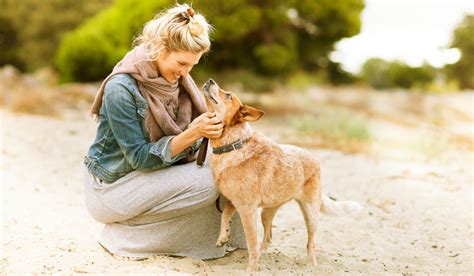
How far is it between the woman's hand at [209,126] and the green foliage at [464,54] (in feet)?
58.3

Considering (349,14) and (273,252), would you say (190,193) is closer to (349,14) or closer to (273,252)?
(273,252)

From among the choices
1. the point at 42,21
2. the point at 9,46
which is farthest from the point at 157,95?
the point at 9,46

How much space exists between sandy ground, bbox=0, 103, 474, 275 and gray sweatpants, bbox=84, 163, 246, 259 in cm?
10

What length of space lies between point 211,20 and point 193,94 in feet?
26.7

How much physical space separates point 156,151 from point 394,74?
53.9ft

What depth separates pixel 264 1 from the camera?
1229 centimetres

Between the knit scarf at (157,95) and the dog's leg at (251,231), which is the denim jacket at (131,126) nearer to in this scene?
the knit scarf at (157,95)

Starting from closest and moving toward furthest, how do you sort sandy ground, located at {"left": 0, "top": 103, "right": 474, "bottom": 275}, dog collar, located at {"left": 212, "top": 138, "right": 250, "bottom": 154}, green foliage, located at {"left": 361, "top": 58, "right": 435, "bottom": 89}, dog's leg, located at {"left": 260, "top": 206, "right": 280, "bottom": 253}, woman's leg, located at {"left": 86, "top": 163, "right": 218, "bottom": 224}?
dog collar, located at {"left": 212, "top": 138, "right": 250, "bottom": 154} → woman's leg, located at {"left": 86, "top": 163, "right": 218, "bottom": 224} → sandy ground, located at {"left": 0, "top": 103, "right": 474, "bottom": 275} → dog's leg, located at {"left": 260, "top": 206, "right": 280, "bottom": 253} → green foliage, located at {"left": 361, "top": 58, "right": 435, "bottom": 89}

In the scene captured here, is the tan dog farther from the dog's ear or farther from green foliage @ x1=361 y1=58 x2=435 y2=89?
green foliage @ x1=361 y1=58 x2=435 y2=89

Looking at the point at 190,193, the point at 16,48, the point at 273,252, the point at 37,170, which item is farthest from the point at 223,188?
the point at 16,48

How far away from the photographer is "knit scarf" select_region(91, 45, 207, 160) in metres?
3.66

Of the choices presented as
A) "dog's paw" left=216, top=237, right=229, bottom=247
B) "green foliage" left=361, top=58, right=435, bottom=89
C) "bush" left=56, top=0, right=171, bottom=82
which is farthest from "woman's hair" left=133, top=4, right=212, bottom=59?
"green foliage" left=361, top=58, right=435, bottom=89

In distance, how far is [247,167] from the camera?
3.49 metres

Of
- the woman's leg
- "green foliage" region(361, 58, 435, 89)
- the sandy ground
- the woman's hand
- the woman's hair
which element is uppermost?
"green foliage" region(361, 58, 435, 89)
